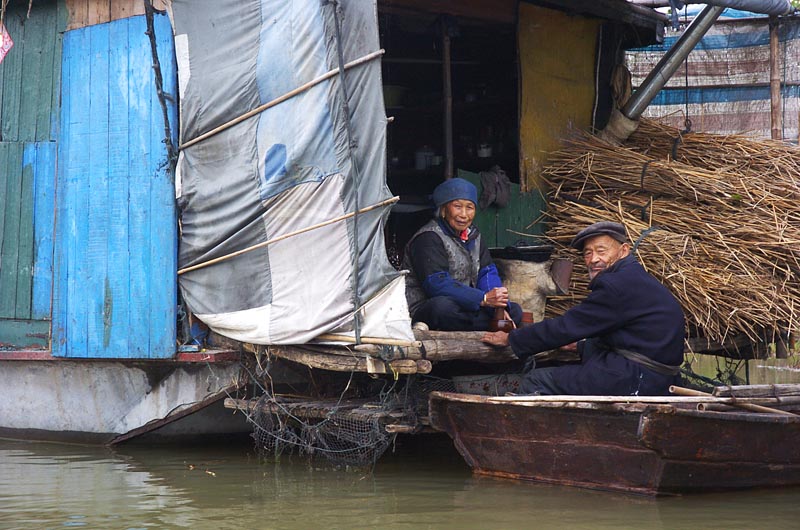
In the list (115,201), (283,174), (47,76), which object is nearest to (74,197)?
(115,201)

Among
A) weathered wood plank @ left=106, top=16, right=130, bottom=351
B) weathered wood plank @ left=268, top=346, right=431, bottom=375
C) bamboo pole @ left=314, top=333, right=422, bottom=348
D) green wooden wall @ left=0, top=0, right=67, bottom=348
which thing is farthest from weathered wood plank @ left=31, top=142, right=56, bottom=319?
bamboo pole @ left=314, top=333, right=422, bottom=348

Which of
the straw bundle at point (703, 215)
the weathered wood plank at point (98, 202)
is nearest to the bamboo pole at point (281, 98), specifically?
the weathered wood plank at point (98, 202)

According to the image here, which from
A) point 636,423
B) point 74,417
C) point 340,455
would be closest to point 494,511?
point 636,423

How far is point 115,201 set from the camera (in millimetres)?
6629

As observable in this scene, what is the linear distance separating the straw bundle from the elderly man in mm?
926

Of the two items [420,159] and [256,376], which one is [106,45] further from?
[420,159]

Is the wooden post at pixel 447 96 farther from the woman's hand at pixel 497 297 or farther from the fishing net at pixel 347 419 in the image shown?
the fishing net at pixel 347 419

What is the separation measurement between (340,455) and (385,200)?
169cm

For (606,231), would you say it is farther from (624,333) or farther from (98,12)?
(98,12)

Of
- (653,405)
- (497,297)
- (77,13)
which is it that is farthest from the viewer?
(77,13)

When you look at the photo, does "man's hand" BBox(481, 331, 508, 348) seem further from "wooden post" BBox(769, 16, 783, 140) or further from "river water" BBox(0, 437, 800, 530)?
"wooden post" BBox(769, 16, 783, 140)

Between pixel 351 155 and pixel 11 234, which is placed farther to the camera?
pixel 11 234

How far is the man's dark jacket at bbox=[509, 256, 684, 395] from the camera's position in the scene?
5.29 metres

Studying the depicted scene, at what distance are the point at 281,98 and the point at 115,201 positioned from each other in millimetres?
1526
